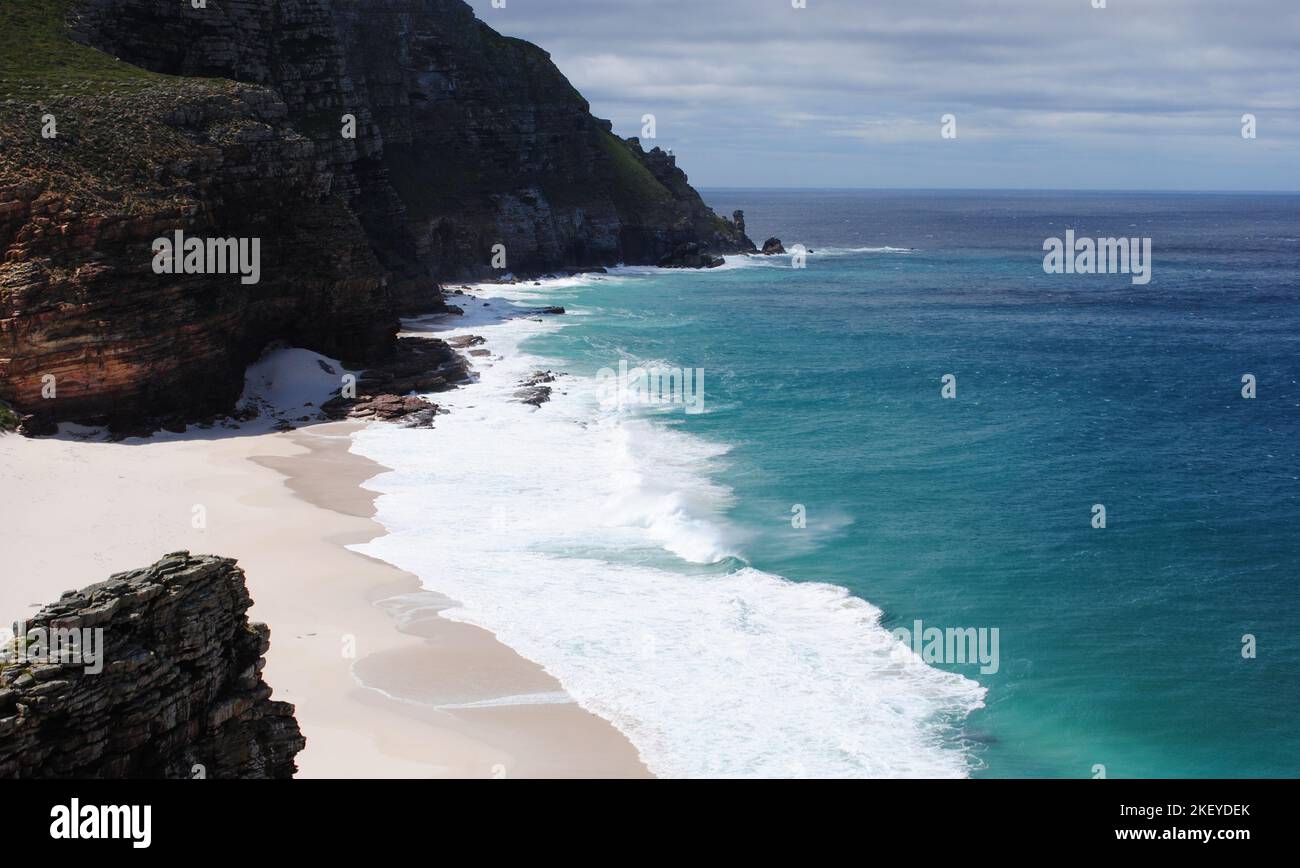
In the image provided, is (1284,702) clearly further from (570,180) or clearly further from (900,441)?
(570,180)

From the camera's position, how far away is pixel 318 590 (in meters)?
29.1

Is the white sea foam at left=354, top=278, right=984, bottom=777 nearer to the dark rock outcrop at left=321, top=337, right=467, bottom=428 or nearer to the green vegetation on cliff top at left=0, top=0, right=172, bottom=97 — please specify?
the dark rock outcrop at left=321, top=337, right=467, bottom=428

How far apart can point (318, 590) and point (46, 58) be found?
3547 cm

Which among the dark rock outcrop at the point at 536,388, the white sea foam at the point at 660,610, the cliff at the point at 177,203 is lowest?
the white sea foam at the point at 660,610

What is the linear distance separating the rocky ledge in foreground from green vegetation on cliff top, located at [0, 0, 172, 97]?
132 feet

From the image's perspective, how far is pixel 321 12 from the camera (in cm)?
7244

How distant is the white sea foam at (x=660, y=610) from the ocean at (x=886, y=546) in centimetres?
9

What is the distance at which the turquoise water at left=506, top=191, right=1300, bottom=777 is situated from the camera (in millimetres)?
24781

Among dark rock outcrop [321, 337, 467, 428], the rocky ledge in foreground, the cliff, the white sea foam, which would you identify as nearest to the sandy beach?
the white sea foam

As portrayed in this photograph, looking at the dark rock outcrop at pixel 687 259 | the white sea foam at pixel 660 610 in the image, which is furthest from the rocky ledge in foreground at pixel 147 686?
the dark rock outcrop at pixel 687 259

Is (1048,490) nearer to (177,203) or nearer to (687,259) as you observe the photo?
(177,203)

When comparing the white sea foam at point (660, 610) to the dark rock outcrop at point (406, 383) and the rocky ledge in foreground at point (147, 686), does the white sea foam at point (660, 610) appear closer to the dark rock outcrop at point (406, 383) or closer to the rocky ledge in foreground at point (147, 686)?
the dark rock outcrop at point (406, 383)

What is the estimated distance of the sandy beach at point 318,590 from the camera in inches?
840

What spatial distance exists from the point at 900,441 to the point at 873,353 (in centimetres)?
2308
